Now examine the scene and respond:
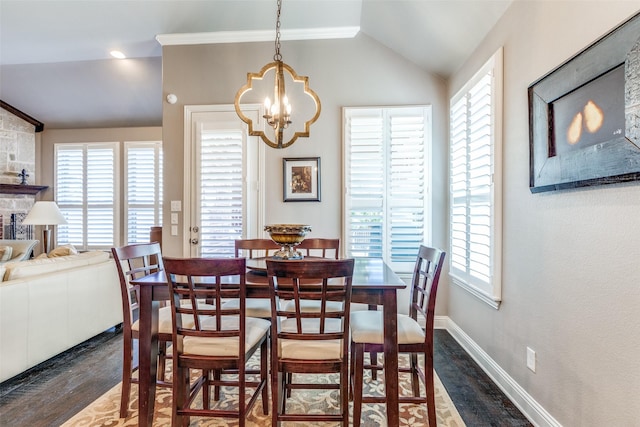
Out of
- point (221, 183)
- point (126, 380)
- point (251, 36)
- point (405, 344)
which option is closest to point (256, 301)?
point (126, 380)

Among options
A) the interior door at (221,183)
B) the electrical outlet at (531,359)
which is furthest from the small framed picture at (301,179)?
the electrical outlet at (531,359)

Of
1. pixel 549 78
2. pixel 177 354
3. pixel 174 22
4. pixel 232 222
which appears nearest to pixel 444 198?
pixel 549 78

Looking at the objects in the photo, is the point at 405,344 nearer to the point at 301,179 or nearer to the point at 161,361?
the point at 161,361

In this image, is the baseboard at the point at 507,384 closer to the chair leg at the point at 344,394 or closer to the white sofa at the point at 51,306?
the chair leg at the point at 344,394

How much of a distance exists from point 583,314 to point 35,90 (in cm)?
681

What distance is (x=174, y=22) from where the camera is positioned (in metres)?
3.41

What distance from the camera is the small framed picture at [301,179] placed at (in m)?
3.60

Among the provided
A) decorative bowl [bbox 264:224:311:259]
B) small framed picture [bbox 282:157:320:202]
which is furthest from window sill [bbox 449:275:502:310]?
small framed picture [bbox 282:157:320:202]

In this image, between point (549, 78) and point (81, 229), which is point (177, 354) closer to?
point (549, 78)

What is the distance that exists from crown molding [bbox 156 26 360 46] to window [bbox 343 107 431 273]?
82 centimetres

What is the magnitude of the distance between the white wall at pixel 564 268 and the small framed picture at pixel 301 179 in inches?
71.6

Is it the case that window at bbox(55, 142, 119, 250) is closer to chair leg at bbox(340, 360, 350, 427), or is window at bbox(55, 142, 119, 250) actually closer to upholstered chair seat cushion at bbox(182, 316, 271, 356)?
upholstered chair seat cushion at bbox(182, 316, 271, 356)

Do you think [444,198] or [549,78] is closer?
[549,78]

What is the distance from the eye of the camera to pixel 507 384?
2.29 meters
